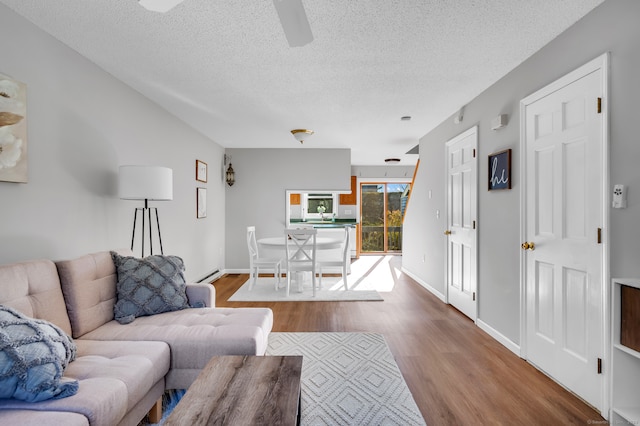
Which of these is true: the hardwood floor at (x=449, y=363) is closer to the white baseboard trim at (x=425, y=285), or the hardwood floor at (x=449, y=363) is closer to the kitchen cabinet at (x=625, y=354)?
the white baseboard trim at (x=425, y=285)

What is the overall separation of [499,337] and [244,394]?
2.54m

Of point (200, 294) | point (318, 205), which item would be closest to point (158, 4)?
point (200, 294)

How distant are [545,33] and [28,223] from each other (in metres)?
3.68

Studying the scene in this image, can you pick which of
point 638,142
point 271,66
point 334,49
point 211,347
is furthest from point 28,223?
point 638,142

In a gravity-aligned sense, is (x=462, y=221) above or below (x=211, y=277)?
above

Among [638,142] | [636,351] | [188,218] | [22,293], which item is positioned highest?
[638,142]

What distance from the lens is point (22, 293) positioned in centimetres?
171

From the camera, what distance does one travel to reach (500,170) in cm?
292

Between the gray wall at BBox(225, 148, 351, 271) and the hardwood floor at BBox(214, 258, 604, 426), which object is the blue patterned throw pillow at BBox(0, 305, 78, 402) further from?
the gray wall at BBox(225, 148, 351, 271)

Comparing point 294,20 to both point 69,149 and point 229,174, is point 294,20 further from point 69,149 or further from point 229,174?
point 229,174

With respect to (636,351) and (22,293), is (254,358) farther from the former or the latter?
(636,351)

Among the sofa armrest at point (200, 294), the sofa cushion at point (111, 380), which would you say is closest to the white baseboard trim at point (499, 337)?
the sofa armrest at point (200, 294)

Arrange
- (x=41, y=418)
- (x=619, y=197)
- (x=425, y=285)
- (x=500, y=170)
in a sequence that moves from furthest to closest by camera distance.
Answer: (x=425, y=285)
(x=500, y=170)
(x=619, y=197)
(x=41, y=418)

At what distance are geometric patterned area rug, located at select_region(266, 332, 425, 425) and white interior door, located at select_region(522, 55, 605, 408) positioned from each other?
42.8 inches
